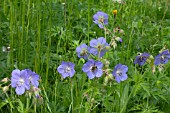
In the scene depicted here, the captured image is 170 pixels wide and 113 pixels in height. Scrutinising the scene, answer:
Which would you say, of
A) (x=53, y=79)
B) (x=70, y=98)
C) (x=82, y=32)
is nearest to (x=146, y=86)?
(x=70, y=98)

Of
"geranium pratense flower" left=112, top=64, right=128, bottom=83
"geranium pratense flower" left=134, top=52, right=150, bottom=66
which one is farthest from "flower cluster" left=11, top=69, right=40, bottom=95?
"geranium pratense flower" left=134, top=52, right=150, bottom=66

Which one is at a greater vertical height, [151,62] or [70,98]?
[151,62]

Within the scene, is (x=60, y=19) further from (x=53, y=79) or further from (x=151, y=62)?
(x=151, y=62)

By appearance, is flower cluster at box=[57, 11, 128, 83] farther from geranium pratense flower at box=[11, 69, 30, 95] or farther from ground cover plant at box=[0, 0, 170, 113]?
geranium pratense flower at box=[11, 69, 30, 95]

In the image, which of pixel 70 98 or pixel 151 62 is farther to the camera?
pixel 70 98

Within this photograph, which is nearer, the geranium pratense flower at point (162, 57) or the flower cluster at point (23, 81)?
the flower cluster at point (23, 81)

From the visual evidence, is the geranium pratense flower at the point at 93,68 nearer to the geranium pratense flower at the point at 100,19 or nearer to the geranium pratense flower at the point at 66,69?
the geranium pratense flower at the point at 66,69

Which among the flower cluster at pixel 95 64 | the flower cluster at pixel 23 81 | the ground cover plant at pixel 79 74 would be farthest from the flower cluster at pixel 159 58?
the flower cluster at pixel 23 81
